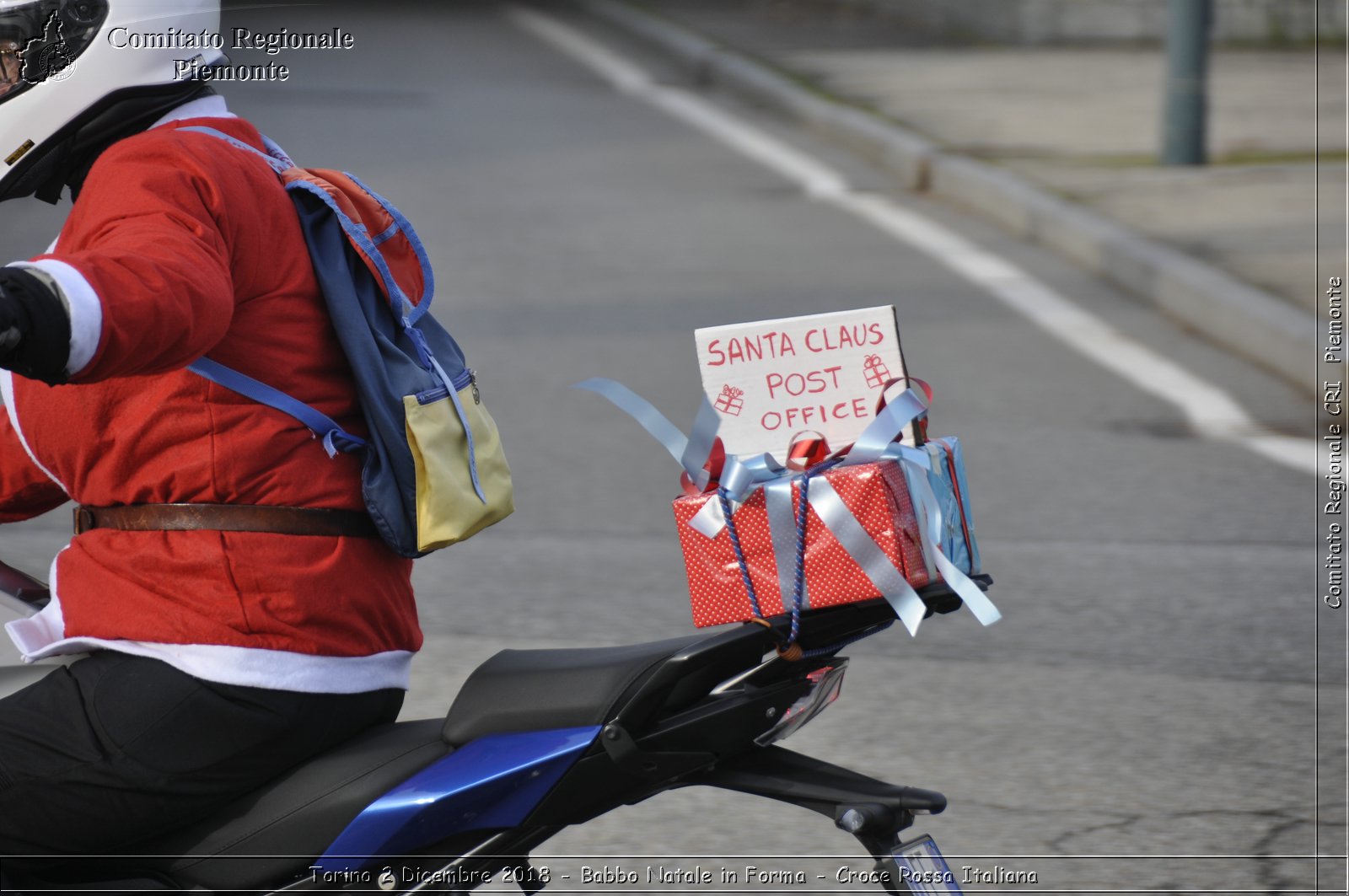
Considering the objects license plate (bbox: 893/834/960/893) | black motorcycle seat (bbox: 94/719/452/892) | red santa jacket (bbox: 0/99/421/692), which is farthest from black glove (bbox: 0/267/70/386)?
license plate (bbox: 893/834/960/893)

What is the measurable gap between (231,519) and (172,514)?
77 millimetres

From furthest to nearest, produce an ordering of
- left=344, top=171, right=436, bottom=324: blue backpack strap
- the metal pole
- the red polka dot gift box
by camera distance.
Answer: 1. the metal pole
2. left=344, top=171, right=436, bottom=324: blue backpack strap
3. the red polka dot gift box

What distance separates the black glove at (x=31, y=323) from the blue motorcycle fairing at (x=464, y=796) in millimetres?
709

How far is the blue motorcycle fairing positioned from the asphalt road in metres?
1.13

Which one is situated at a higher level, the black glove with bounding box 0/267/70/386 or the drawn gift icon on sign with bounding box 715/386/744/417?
the black glove with bounding box 0/267/70/386

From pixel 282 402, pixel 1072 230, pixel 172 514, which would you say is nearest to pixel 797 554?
pixel 282 402

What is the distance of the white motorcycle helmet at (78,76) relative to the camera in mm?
2254

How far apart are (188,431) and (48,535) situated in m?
3.64

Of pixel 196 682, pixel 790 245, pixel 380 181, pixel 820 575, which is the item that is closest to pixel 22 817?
pixel 196 682

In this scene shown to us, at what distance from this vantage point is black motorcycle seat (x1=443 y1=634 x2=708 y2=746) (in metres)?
2.25

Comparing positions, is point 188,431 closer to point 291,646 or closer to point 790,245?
point 291,646

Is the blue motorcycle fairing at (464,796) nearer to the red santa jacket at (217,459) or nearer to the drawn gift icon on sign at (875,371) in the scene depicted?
the red santa jacket at (217,459)

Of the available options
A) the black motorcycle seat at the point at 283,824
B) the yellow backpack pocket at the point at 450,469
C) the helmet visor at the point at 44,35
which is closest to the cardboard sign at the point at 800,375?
the yellow backpack pocket at the point at 450,469

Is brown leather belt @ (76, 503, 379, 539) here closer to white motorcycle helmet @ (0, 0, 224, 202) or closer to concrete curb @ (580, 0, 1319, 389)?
white motorcycle helmet @ (0, 0, 224, 202)
